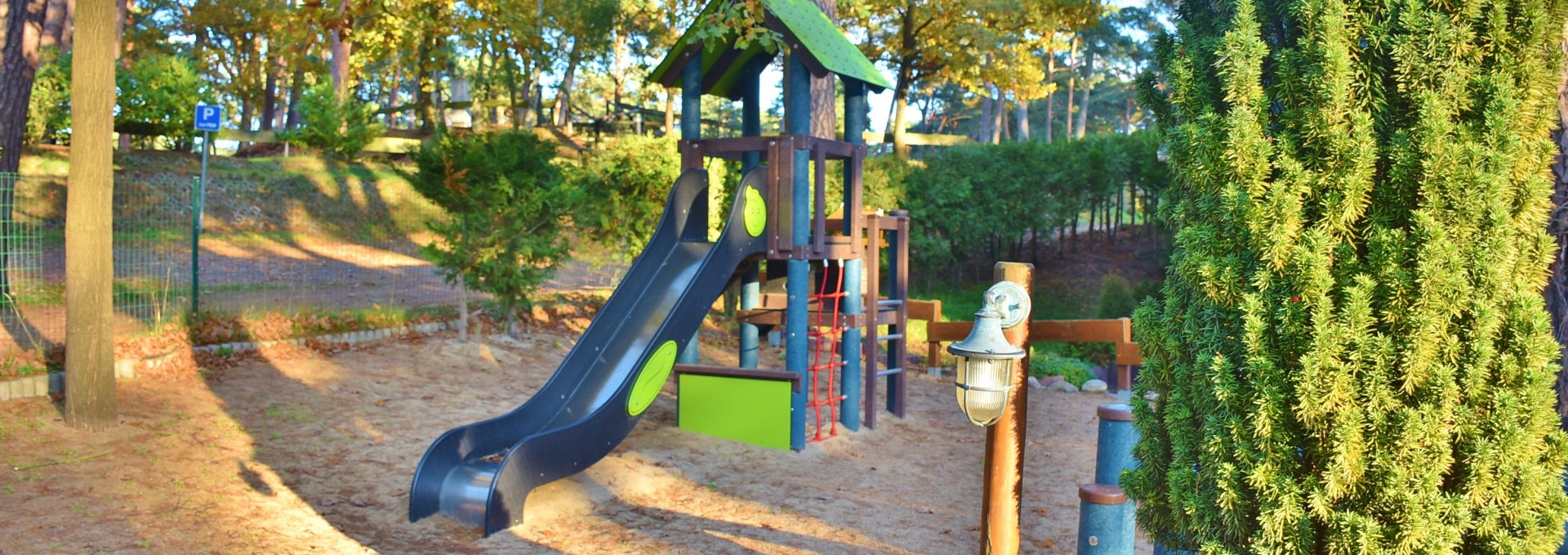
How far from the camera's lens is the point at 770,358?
522 inches

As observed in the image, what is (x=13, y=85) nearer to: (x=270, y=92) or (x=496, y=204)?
(x=496, y=204)

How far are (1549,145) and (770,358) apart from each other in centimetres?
1068

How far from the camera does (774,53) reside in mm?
9328

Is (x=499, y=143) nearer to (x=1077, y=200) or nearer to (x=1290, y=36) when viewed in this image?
(x=1290, y=36)

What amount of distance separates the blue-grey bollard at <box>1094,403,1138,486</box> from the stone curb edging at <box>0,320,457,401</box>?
262 inches

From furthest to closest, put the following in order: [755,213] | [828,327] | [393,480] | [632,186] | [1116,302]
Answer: [1116,302] → [632,186] → [828,327] → [755,213] → [393,480]

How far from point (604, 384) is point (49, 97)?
14117 millimetres

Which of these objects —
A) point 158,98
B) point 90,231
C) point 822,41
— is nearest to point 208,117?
point 90,231

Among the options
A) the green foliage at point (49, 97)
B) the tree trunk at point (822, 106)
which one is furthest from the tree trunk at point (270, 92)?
the tree trunk at point (822, 106)

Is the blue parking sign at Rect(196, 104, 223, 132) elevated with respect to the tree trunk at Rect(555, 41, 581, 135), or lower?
lower

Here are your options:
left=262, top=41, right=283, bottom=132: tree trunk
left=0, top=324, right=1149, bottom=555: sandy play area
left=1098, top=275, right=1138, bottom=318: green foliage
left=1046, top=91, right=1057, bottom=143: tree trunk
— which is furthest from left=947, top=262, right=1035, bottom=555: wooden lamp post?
left=1046, top=91, right=1057, bottom=143: tree trunk

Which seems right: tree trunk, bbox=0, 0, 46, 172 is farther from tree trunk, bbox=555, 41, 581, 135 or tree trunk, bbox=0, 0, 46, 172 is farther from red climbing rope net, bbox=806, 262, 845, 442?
tree trunk, bbox=555, 41, 581, 135

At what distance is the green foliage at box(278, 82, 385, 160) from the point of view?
70.4 ft

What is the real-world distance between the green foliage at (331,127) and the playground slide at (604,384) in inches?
604
